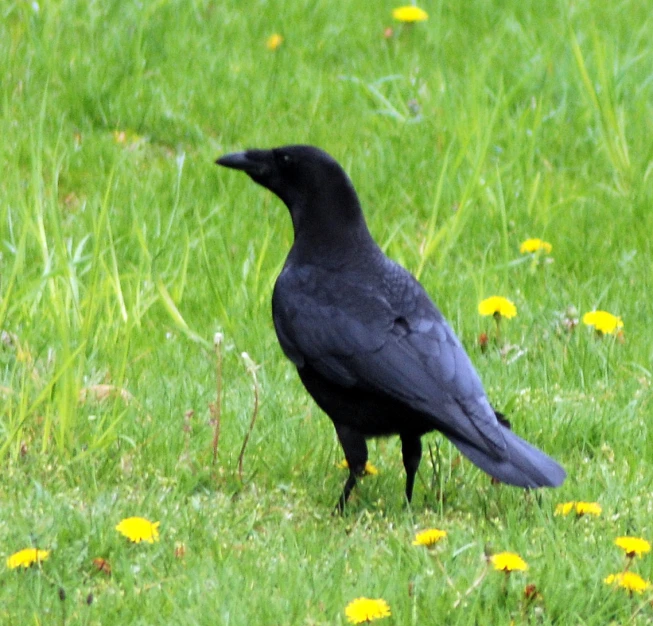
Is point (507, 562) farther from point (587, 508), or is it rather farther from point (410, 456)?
point (410, 456)

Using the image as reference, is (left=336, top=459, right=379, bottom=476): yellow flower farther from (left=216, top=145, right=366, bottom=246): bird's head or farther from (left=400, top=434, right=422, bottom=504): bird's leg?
(left=216, top=145, right=366, bottom=246): bird's head

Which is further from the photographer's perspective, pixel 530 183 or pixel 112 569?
pixel 530 183

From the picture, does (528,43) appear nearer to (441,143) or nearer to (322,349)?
(441,143)

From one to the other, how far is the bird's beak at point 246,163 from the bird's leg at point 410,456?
1.00 m

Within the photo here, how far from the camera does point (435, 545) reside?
3143 millimetres

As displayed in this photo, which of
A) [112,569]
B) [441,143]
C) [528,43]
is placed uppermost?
[528,43]

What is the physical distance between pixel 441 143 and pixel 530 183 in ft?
1.78

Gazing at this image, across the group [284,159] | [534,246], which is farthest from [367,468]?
[534,246]

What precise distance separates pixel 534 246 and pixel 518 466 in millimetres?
2037

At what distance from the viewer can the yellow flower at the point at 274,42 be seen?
274 inches

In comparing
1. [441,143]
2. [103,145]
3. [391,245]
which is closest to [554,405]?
[391,245]

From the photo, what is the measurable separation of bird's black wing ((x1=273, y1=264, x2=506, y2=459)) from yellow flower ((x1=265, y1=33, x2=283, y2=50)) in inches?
128

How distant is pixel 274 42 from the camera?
22.8 feet

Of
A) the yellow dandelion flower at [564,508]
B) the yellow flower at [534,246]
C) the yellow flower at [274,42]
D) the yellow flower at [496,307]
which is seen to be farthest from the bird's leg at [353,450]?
the yellow flower at [274,42]
